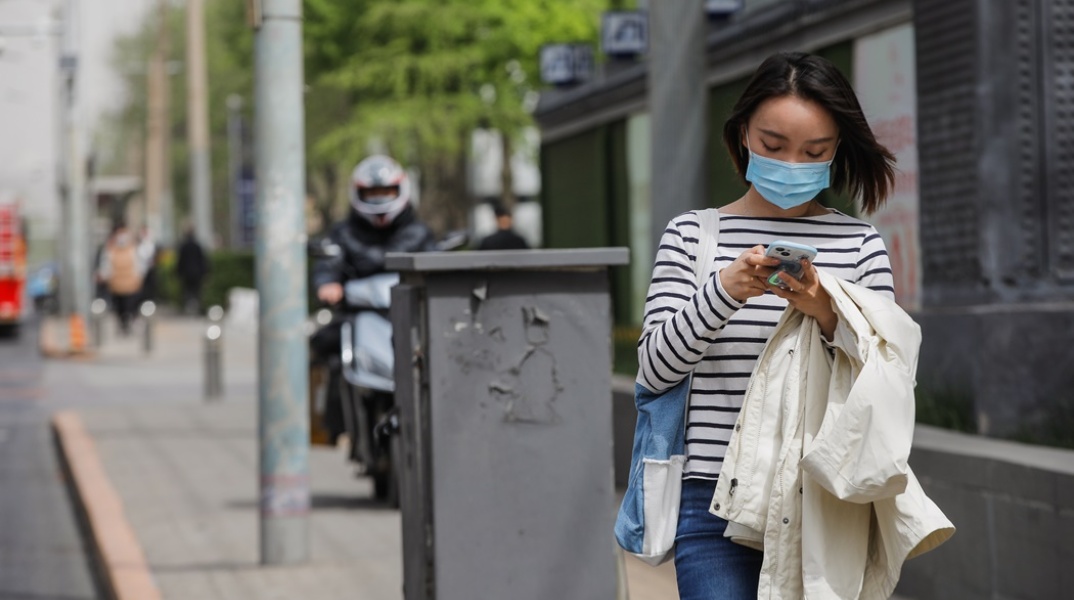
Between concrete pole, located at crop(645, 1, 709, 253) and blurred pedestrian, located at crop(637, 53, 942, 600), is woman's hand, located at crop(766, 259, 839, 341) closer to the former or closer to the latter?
blurred pedestrian, located at crop(637, 53, 942, 600)

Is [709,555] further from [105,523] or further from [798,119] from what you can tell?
[105,523]

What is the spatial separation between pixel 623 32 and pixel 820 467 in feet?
37.6

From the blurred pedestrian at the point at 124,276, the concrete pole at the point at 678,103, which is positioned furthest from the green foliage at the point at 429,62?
the concrete pole at the point at 678,103

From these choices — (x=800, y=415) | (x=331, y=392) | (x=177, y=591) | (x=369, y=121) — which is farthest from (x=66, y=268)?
(x=800, y=415)

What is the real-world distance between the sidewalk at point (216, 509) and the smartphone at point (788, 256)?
3792 millimetres

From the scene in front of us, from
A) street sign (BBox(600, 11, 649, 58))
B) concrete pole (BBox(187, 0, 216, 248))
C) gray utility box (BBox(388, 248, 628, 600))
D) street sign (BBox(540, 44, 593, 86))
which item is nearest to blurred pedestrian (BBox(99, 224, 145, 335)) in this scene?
concrete pole (BBox(187, 0, 216, 248))

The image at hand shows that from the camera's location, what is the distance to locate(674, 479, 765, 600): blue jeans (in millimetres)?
3262

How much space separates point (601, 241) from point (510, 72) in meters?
20.5

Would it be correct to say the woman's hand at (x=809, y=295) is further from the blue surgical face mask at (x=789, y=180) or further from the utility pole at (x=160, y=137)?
the utility pole at (x=160, y=137)

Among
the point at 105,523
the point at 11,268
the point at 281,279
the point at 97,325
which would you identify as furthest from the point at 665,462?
the point at 11,268

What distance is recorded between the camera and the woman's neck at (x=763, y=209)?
3303 mm

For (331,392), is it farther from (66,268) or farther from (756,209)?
(66,268)

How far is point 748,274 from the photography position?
9.98ft

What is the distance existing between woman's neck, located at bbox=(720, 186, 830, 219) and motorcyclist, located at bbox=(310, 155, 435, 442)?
5906 millimetres
